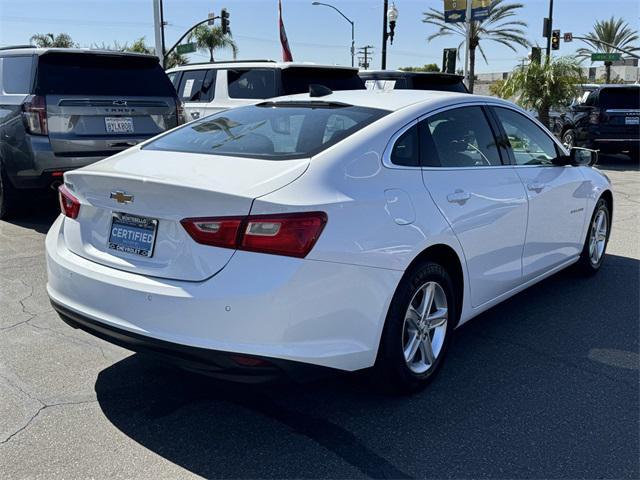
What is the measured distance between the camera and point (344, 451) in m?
2.86

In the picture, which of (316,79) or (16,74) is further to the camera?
(316,79)

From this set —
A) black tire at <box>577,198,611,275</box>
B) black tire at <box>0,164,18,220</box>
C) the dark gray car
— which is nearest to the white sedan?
black tire at <box>577,198,611,275</box>

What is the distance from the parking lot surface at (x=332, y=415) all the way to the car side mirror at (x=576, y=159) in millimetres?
1283

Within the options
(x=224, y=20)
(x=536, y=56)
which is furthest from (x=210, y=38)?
(x=536, y=56)

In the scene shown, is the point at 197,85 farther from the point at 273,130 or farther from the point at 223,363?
the point at 223,363

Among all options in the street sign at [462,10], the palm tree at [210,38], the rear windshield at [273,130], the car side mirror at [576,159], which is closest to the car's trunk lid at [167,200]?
the rear windshield at [273,130]

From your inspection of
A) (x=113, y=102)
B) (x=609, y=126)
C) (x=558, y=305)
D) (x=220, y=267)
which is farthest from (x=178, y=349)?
(x=609, y=126)

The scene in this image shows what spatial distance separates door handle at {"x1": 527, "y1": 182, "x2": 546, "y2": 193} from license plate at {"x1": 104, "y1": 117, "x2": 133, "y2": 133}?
15.1ft

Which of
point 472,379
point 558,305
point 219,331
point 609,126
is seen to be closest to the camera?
point 219,331

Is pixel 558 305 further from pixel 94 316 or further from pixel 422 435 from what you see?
pixel 94 316

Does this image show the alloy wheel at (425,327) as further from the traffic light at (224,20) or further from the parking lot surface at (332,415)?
the traffic light at (224,20)

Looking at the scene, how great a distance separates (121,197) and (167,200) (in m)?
0.31

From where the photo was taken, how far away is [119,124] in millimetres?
7043

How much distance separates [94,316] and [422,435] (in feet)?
5.40
